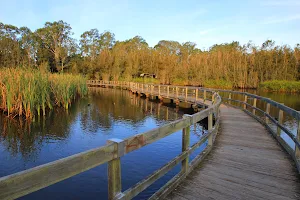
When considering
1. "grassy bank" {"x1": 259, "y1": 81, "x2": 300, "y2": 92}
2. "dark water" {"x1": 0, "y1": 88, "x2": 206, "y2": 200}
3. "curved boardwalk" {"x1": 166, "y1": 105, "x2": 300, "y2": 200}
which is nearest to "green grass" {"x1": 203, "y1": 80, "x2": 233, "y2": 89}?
"grassy bank" {"x1": 259, "y1": 81, "x2": 300, "y2": 92}

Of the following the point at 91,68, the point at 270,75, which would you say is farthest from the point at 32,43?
the point at 270,75

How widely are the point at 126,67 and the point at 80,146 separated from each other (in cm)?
3800

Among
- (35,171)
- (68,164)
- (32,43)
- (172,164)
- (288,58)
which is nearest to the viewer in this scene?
(35,171)

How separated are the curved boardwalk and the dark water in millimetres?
1750

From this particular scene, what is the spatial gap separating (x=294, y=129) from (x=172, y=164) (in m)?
10.5

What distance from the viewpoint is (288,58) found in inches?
1417

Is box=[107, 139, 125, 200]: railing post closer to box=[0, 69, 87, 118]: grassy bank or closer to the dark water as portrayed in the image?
the dark water

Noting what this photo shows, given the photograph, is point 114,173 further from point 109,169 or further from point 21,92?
point 21,92

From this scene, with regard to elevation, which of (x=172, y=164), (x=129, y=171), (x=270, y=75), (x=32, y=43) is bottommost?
(x=129, y=171)

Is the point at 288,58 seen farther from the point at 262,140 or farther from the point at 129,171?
the point at 129,171

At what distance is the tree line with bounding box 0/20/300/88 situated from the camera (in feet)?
120

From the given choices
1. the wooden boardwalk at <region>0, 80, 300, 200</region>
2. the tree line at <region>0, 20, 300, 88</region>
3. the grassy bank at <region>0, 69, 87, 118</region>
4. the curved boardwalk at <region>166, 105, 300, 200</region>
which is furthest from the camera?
the tree line at <region>0, 20, 300, 88</region>

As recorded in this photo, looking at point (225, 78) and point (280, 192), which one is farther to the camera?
point (225, 78)

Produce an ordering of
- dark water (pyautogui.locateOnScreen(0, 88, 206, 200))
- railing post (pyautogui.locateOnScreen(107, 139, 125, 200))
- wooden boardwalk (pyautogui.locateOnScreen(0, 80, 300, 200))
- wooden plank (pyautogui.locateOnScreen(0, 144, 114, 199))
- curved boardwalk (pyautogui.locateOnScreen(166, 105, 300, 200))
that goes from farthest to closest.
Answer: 1. dark water (pyautogui.locateOnScreen(0, 88, 206, 200))
2. curved boardwalk (pyautogui.locateOnScreen(166, 105, 300, 200))
3. railing post (pyautogui.locateOnScreen(107, 139, 125, 200))
4. wooden boardwalk (pyautogui.locateOnScreen(0, 80, 300, 200))
5. wooden plank (pyautogui.locateOnScreen(0, 144, 114, 199))
